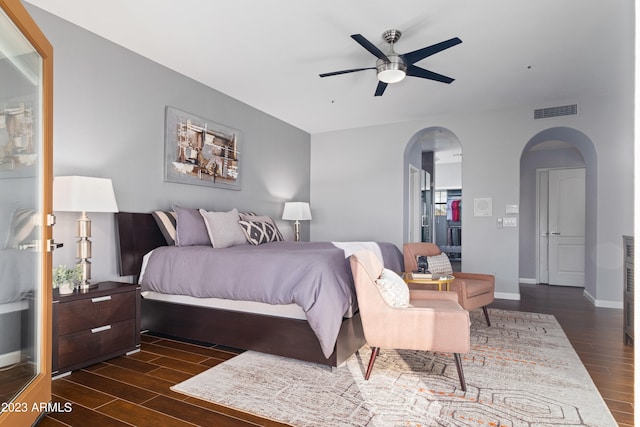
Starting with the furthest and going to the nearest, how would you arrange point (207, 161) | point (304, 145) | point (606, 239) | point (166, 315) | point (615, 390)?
point (304, 145) → point (606, 239) → point (207, 161) → point (166, 315) → point (615, 390)

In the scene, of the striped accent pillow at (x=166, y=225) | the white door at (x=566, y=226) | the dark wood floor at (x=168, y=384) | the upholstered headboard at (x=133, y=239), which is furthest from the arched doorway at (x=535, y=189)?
the upholstered headboard at (x=133, y=239)

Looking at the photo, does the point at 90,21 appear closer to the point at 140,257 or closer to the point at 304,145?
the point at 140,257

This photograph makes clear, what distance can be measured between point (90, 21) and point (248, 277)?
8.45 feet

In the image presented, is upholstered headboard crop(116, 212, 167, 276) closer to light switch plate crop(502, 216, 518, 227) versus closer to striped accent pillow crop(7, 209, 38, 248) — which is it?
striped accent pillow crop(7, 209, 38, 248)

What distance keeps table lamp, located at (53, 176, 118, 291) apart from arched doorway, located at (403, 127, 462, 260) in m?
4.53

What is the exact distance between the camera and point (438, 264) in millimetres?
4027

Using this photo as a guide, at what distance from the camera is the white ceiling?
2.95 meters

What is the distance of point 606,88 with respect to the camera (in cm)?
462

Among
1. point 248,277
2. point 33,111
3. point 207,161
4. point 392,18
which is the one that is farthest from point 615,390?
point 207,161

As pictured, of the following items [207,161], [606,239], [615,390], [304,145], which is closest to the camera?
[615,390]

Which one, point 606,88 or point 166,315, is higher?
point 606,88

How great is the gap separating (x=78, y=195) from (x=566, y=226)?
731cm

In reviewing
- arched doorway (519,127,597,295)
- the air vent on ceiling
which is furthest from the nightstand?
arched doorway (519,127,597,295)

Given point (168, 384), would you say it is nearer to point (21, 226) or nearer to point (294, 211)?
point (21, 226)
